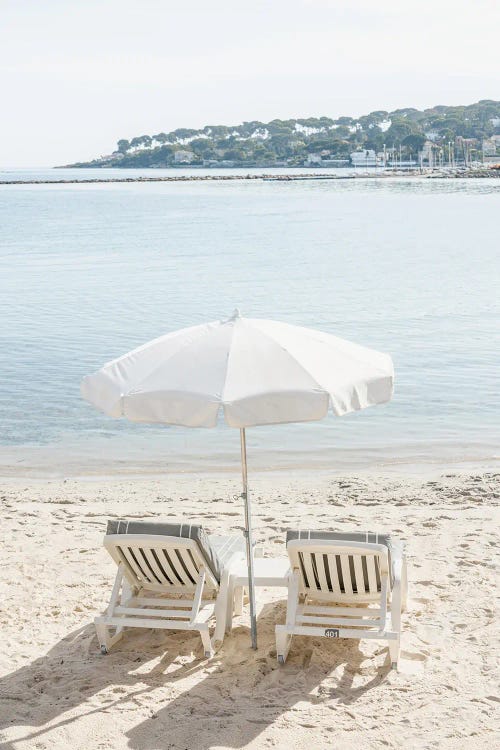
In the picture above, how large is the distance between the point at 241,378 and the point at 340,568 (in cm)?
133

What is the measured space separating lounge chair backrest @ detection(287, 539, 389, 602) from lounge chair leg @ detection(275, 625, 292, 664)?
0.29 m

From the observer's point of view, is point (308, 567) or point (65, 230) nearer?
point (308, 567)

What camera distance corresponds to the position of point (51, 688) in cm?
538

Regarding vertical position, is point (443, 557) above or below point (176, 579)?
below

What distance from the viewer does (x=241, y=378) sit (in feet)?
16.3

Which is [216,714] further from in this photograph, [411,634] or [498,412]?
[498,412]

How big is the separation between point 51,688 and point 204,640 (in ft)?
3.04

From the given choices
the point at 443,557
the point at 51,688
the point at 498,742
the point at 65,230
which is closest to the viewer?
the point at 498,742

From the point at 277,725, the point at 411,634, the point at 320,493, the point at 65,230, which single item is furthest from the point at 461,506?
the point at 65,230

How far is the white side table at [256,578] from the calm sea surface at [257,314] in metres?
5.57

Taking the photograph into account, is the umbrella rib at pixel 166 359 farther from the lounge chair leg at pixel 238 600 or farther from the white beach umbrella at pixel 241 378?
the lounge chair leg at pixel 238 600

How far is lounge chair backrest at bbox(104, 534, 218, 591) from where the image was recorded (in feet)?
18.1

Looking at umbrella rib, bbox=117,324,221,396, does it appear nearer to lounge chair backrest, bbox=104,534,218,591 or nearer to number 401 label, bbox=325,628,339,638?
lounge chair backrest, bbox=104,534,218,591

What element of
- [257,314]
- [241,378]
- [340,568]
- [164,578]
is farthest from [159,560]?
[257,314]
